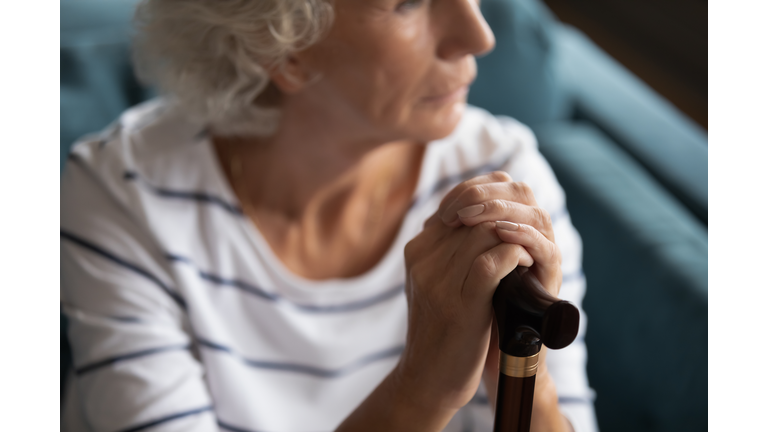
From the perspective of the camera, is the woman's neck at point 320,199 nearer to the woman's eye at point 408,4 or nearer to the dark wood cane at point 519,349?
the woman's eye at point 408,4

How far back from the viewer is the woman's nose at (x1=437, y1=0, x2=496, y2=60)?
2.89 ft

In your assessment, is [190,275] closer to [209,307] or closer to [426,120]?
[209,307]

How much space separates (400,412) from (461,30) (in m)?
0.51

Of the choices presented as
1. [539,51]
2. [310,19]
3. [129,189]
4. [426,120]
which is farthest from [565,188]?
[129,189]

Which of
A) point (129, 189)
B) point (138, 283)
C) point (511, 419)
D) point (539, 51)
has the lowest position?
point (511, 419)

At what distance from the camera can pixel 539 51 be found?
5.38 feet

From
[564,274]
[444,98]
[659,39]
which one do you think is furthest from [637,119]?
[659,39]

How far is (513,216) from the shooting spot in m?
0.70

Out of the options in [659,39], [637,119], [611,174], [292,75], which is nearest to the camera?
[292,75]

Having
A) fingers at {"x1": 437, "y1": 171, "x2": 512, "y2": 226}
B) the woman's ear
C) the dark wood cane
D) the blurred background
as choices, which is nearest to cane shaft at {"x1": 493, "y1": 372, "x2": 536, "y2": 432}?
the dark wood cane

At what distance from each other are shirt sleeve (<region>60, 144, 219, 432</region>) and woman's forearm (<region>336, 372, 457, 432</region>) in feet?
0.99

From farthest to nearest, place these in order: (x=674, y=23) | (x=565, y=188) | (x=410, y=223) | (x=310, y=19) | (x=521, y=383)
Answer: (x=674, y=23)
(x=565, y=188)
(x=410, y=223)
(x=310, y=19)
(x=521, y=383)

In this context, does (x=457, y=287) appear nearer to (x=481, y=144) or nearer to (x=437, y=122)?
(x=437, y=122)

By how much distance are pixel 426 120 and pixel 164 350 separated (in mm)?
526
